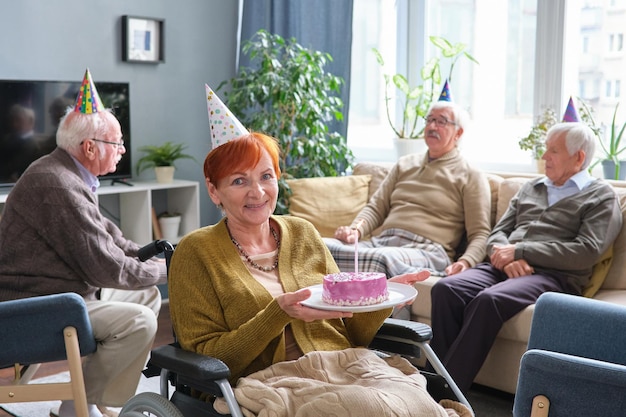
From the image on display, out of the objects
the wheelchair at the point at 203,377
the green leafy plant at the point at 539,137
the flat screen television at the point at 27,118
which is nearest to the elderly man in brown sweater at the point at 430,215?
the green leafy plant at the point at 539,137

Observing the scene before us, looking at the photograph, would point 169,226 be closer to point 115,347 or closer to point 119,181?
point 119,181

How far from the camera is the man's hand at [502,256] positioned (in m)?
3.11

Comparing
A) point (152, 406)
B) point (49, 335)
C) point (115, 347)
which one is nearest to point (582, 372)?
point (152, 406)

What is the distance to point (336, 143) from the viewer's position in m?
4.64

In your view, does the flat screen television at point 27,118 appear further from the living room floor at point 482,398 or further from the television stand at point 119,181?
the living room floor at point 482,398

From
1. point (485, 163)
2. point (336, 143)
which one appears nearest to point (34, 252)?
point (336, 143)

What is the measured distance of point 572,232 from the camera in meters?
3.05

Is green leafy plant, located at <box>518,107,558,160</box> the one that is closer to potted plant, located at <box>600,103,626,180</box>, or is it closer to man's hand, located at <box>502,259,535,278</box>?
potted plant, located at <box>600,103,626,180</box>

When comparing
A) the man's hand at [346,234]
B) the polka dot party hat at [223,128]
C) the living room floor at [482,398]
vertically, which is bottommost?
the living room floor at [482,398]

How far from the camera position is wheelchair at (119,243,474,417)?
1666 mm

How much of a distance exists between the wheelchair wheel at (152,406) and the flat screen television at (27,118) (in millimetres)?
2694

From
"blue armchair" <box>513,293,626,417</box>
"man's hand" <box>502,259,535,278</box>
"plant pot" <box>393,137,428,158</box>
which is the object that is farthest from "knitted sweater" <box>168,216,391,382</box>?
"plant pot" <box>393,137,428,158</box>

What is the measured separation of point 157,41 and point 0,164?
4.29 ft

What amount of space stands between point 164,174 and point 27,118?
0.89 metres
